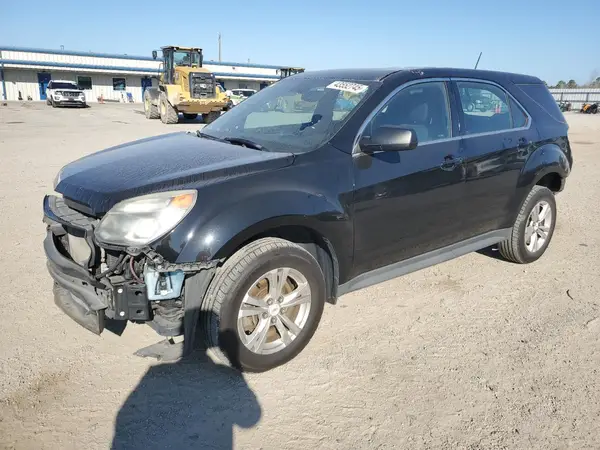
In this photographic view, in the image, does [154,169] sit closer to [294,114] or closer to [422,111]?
[294,114]

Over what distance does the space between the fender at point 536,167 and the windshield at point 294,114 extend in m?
1.88

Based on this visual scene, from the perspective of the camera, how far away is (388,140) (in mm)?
3111

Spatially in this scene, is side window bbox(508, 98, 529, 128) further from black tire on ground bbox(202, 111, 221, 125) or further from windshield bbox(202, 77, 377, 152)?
black tire on ground bbox(202, 111, 221, 125)

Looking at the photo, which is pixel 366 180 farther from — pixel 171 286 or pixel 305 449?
pixel 305 449

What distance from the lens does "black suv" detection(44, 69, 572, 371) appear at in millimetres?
2611

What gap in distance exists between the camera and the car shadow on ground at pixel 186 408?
2406 millimetres

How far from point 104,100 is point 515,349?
165ft

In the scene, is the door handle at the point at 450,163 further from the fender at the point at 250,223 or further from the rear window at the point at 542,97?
the rear window at the point at 542,97

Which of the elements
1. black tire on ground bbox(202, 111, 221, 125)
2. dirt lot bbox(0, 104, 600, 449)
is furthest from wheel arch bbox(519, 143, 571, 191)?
black tire on ground bbox(202, 111, 221, 125)

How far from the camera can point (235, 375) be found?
2945 mm

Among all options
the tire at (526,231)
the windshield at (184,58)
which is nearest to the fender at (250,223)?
the tire at (526,231)

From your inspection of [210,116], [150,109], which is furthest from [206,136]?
[150,109]

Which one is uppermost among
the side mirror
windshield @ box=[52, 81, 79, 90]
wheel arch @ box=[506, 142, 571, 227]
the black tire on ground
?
the side mirror

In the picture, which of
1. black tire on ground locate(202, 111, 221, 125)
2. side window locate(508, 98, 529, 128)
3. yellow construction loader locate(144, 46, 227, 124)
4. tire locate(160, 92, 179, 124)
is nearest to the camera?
side window locate(508, 98, 529, 128)
